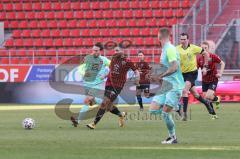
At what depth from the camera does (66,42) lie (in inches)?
1604

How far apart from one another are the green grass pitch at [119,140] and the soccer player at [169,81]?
1.49 ft

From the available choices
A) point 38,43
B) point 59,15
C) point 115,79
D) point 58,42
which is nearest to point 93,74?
point 115,79

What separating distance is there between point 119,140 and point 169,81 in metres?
1.62

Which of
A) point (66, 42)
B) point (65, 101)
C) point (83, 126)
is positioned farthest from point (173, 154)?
point (66, 42)

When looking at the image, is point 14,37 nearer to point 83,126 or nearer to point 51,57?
point 51,57

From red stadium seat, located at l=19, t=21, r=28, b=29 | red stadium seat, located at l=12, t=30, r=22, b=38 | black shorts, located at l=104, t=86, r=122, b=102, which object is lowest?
black shorts, located at l=104, t=86, r=122, b=102

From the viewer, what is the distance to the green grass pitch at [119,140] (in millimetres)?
12594

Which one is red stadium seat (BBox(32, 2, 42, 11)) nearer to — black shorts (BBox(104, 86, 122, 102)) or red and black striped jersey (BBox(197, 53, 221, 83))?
red and black striped jersey (BBox(197, 53, 221, 83))

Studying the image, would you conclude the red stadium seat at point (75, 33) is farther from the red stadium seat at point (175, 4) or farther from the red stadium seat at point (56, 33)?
the red stadium seat at point (175, 4)

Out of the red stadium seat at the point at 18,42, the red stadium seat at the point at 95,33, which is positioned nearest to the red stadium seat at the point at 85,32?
the red stadium seat at the point at 95,33

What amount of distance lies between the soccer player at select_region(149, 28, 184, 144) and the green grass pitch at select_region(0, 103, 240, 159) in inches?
17.8

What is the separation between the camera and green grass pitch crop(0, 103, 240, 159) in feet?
41.3

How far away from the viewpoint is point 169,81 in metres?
14.8

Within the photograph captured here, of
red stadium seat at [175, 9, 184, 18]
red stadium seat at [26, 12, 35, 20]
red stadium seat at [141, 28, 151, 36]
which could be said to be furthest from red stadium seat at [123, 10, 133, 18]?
red stadium seat at [26, 12, 35, 20]
